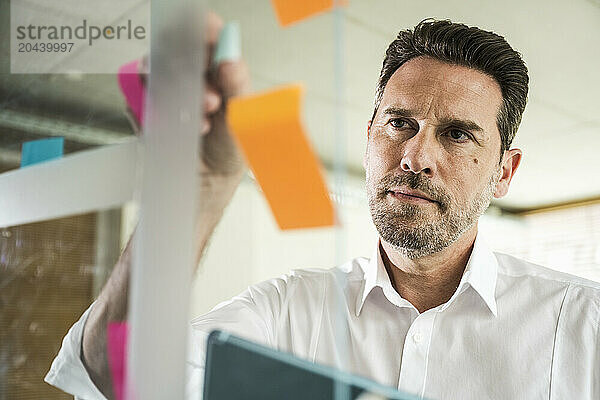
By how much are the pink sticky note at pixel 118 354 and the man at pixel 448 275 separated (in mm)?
117

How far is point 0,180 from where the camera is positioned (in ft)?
1.59

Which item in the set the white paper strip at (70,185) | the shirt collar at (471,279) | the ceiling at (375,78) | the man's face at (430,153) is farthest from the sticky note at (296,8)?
the shirt collar at (471,279)

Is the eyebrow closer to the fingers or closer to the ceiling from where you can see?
the ceiling

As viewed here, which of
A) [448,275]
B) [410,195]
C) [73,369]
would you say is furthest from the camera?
[448,275]

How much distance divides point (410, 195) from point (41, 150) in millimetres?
292

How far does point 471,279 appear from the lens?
61cm

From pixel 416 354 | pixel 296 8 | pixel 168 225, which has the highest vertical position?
pixel 296 8

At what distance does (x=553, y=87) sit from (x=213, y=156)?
0.61 meters

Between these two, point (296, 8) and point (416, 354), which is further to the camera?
point (416, 354)

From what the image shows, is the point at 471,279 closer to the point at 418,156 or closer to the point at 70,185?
the point at 418,156

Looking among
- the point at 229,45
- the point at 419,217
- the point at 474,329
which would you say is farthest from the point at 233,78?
the point at 474,329

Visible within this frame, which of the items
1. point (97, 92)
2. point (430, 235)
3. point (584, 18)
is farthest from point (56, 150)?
point (584, 18)

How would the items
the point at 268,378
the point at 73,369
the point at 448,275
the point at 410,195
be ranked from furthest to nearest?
the point at 448,275
the point at 410,195
the point at 73,369
the point at 268,378

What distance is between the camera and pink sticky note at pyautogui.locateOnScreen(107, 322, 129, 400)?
1.07 feet
